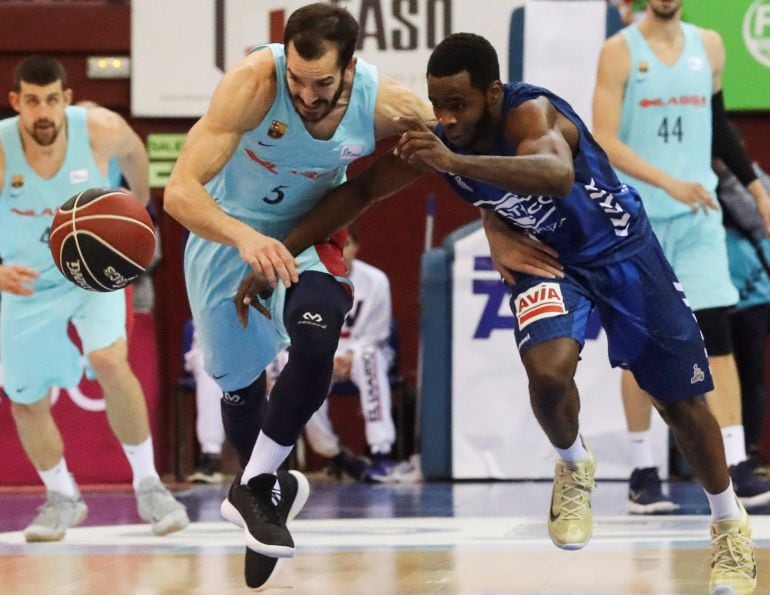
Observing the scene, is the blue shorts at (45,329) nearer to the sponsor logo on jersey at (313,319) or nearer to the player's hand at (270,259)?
the sponsor logo on jersey at (313,319)

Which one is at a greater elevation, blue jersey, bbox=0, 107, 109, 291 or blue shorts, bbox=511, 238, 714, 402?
blue shorts, bbox=511, 238, 714, 402

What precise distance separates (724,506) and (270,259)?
148 cm

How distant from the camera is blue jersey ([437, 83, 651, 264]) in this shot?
14.6 ft

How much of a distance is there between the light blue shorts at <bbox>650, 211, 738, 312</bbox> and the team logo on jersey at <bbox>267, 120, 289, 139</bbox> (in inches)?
100.0

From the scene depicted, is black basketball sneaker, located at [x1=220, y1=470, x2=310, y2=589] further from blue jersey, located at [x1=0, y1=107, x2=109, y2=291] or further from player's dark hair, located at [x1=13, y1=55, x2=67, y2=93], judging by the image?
player's dark hair, located at [x1=13, y1=55, x2=67, y2=93]

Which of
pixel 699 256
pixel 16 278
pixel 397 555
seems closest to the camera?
pixel 397 555

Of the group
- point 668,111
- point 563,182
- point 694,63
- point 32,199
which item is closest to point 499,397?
point 668,111

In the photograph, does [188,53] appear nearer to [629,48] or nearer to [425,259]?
[425,259]

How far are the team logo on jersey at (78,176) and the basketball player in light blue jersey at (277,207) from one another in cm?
161

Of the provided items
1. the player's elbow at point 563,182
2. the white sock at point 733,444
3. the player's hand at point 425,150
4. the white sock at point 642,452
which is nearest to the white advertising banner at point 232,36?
the white sock at point 642,452

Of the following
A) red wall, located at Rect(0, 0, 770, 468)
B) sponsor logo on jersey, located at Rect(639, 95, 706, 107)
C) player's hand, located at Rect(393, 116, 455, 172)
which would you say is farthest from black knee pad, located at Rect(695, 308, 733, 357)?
red wall, located at Rect(0, 0, 770, 468)

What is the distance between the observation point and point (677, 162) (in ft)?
22.5

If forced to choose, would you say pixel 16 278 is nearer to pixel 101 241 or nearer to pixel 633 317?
pixel 101 241

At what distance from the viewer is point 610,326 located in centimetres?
458
